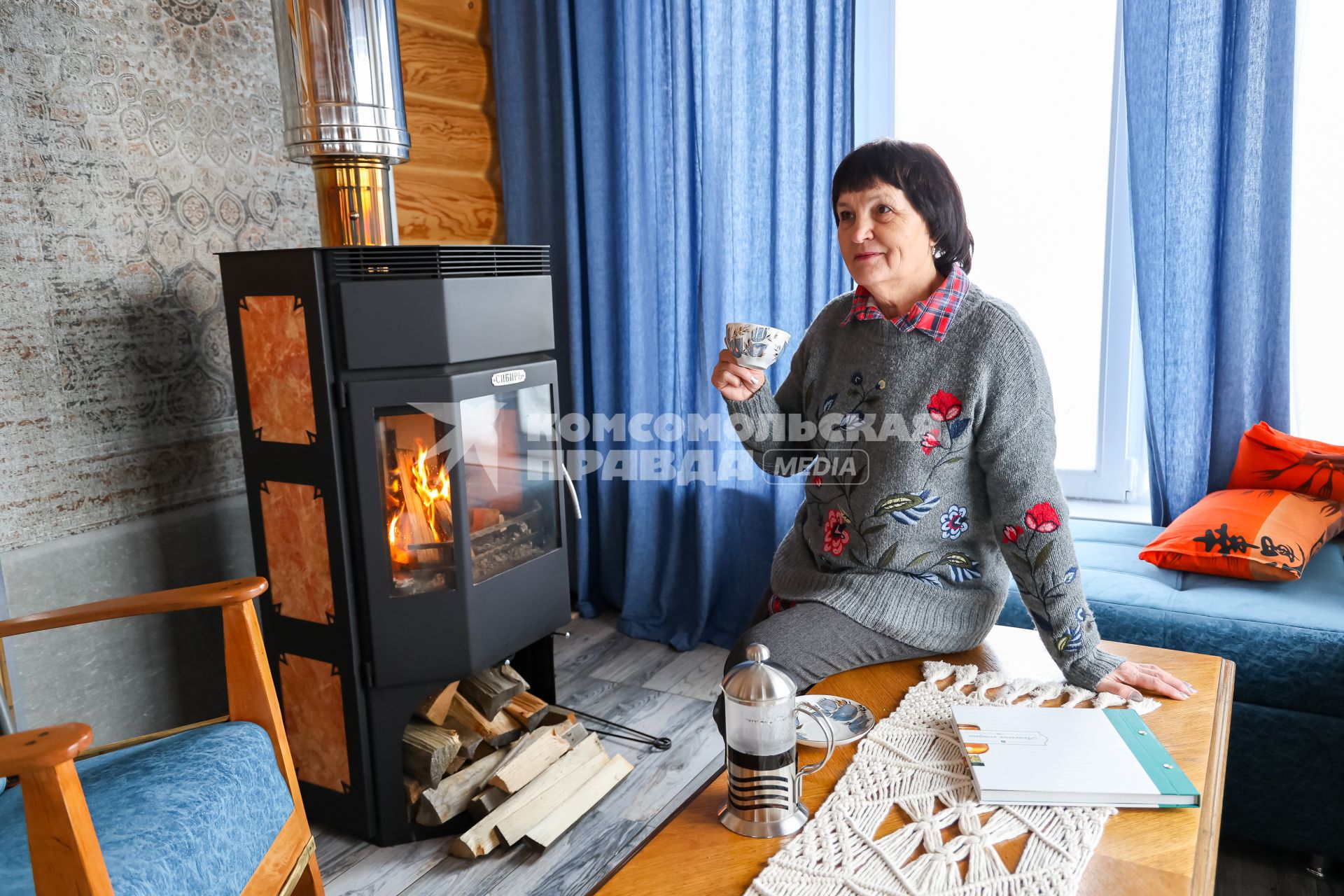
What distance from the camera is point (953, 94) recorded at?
2504 mm

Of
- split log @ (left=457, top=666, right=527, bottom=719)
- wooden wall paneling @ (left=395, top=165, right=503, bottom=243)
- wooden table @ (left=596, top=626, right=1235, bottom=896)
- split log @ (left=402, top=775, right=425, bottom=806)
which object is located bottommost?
split log @ (left=402, top=775, right=425, bottom=806)

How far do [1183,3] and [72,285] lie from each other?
7.73 feet

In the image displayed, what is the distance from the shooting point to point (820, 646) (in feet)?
4.54

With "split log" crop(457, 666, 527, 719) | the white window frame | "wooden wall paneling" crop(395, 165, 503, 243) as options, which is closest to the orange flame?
"split log" crop(457, 666, 527, 719)

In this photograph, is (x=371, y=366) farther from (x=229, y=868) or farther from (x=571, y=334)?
(x=571, y=334)

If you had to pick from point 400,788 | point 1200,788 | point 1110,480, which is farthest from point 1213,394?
point 400,788

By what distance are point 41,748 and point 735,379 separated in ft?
3.42

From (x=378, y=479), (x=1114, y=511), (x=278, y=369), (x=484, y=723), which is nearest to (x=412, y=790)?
(x=484, y=723)

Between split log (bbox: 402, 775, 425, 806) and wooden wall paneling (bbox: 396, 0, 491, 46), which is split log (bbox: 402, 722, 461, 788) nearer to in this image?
split log (bbox: 402, 775, 425, 806)

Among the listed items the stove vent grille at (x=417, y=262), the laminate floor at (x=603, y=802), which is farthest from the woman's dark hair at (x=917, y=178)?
the laminate floor at (x=603, y=802)

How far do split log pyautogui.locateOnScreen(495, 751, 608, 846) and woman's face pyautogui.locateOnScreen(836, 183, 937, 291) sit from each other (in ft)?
3.85

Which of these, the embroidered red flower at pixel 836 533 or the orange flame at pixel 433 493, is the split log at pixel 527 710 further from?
the embroidered red flower at pixel 836 533

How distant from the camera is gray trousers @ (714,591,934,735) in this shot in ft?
4.51

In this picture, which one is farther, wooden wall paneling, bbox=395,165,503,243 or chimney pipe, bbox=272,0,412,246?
wooden wall paneling, bbox=395,165,503,243
